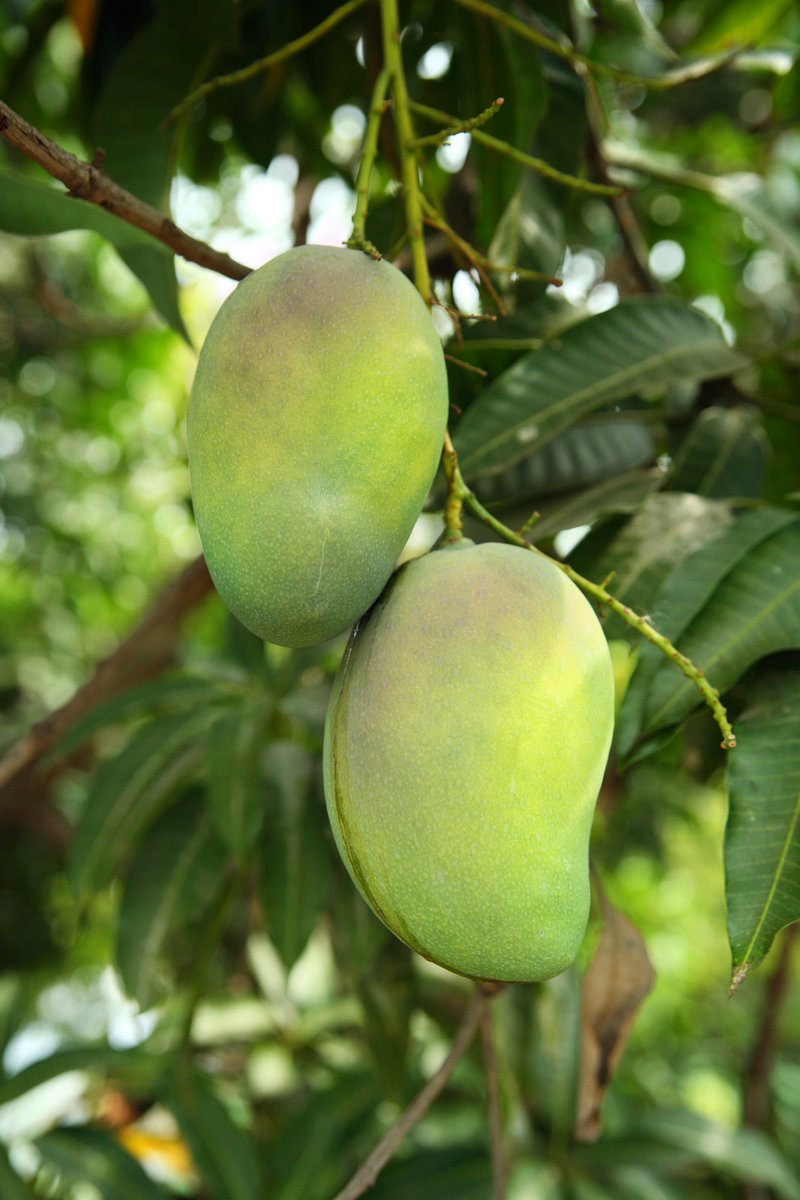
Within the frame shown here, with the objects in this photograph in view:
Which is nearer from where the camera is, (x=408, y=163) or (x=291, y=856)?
(x=408, y=163)

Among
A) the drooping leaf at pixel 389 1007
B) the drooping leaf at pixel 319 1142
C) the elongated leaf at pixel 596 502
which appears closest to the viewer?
the elongated leaf at pixel 596 502

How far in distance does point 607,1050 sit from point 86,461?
3.37 metres

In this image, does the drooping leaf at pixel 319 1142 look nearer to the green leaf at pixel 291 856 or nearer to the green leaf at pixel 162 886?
the green leaf at pixel 162 886

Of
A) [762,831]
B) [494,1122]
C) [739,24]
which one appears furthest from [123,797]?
[739,24]

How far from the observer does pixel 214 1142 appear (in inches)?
58.8

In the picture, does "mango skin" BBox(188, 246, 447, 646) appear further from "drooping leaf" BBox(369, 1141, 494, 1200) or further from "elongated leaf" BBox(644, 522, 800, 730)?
"drooping leaf" BBox(369, 1141, 494, 1200)

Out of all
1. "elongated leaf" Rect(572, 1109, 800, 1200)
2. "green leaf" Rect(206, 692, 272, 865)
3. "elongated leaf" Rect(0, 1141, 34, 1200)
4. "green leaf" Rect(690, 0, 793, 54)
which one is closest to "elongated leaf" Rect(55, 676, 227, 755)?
"green leaf" Rect(206, 692, 272, 865)

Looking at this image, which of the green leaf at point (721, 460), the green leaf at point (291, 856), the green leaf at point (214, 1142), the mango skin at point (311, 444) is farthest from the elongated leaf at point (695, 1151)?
the mango skin at point (311, 444)

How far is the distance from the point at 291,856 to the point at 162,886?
222mm

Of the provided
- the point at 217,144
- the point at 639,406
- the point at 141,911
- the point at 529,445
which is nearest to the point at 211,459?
the point at 529,445

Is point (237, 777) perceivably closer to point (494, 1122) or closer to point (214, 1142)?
point (494, 1122)

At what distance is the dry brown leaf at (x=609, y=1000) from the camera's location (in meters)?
0.82

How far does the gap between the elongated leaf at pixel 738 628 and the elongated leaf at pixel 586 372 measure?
0.19 meters

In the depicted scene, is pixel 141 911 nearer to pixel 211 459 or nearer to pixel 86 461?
pixel 211 459
